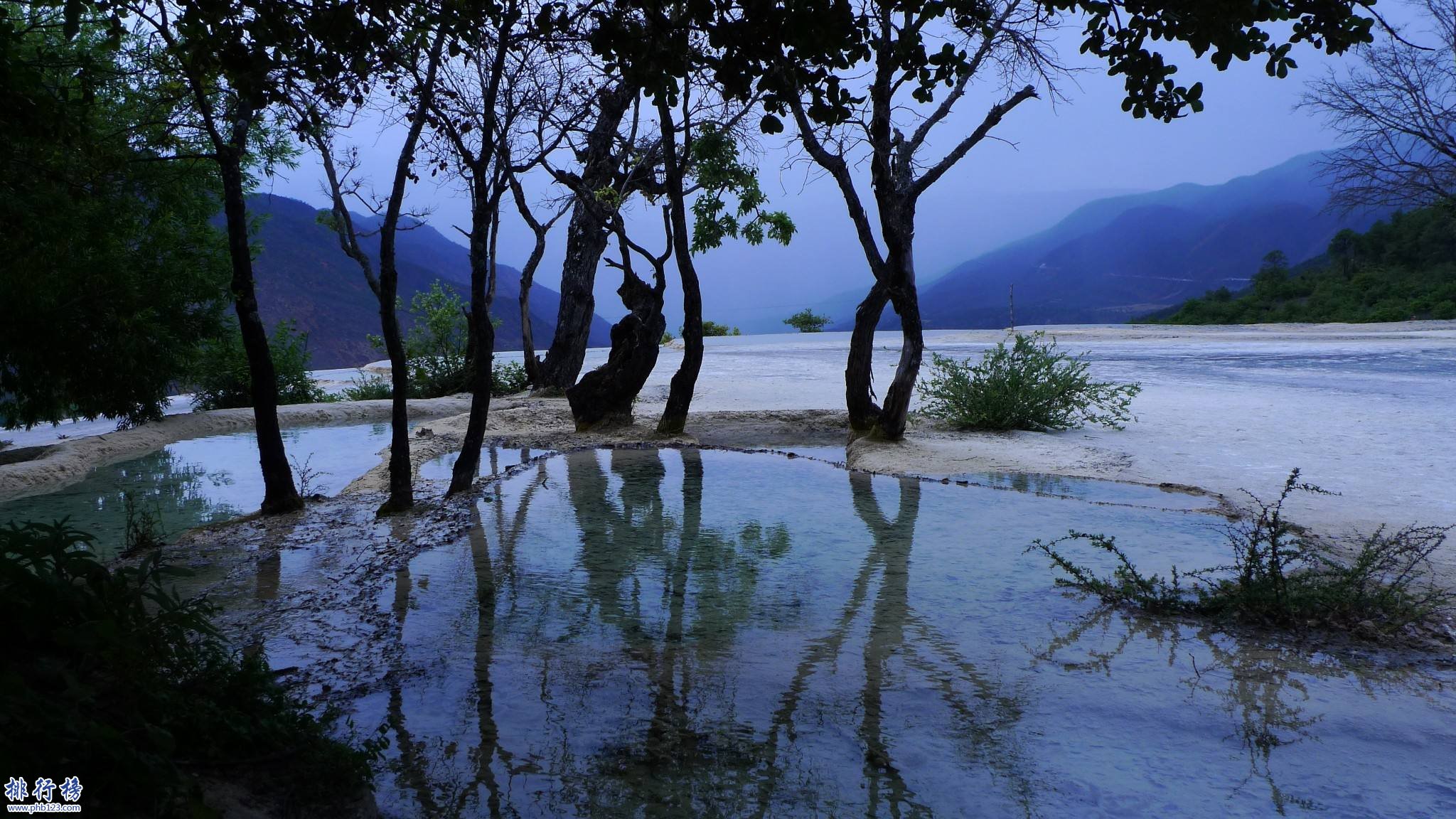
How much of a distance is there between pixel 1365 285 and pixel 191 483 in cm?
4710

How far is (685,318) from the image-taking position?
1227cm

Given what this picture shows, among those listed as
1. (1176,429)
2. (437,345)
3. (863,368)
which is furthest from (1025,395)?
(437,345)

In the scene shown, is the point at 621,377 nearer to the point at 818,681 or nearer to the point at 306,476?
the point at 306,476

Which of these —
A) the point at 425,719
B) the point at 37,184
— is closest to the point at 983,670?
the point at 425,719

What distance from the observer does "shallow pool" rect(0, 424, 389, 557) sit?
8.08 meters

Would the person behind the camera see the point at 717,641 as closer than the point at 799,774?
No

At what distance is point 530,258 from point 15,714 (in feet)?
49.1

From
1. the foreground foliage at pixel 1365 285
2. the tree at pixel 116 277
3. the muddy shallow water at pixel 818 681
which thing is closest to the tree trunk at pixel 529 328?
the tree at pixel 116 277

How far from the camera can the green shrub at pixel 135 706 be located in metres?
2.20

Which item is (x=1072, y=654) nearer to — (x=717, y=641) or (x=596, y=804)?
(x=717, y=641)

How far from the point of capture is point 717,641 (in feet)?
14.8

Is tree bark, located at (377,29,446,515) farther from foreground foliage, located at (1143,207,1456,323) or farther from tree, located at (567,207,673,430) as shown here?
foreground foliage, located at (1143,207,1456,323)

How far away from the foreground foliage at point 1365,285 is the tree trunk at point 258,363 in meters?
36.8

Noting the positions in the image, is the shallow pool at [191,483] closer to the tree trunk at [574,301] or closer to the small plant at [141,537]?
the small plant at [141,537]
